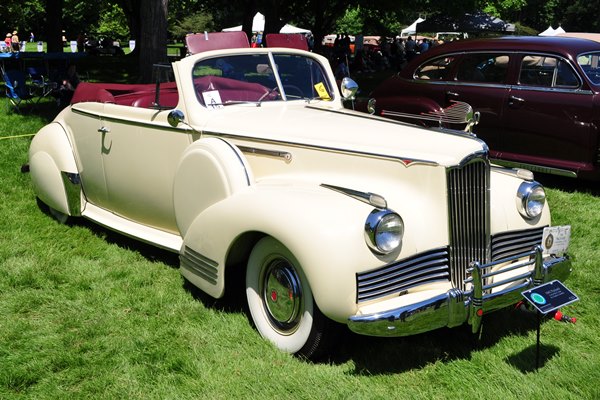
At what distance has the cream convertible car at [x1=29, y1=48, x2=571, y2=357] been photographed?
10.3 ft

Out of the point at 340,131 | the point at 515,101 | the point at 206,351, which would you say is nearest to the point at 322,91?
the point at 340,131

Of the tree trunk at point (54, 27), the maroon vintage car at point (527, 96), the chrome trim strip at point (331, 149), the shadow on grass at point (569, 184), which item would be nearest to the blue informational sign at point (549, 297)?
the chrome trim strip at point (331, 149)

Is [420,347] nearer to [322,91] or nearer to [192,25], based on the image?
[322,91]

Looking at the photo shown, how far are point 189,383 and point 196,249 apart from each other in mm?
926

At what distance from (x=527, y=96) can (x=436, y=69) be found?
1448 mm

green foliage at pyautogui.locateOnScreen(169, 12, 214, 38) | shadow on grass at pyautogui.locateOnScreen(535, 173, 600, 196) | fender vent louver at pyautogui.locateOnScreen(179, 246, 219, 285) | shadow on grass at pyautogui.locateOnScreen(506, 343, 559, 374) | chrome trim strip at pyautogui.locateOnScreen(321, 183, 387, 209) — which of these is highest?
green foliage at pyautogui.locateOnScreen(169, 12, 214, 38)

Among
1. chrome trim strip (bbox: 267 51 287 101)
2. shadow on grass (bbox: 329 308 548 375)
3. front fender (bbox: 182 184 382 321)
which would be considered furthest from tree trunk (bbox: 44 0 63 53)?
shadow on grass (bbox: 329 308 548 375)

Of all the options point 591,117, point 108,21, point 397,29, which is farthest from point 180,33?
point 591,117

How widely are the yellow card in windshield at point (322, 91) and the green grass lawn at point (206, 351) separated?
1.81 meters

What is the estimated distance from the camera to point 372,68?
27.3 m

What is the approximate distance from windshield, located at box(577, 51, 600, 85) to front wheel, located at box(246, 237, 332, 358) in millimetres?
5211

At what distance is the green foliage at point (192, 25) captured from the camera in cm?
5862

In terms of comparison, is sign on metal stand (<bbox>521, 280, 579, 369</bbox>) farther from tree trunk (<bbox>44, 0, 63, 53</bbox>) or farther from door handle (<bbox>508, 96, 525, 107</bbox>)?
tree trunk (<bbox>44, 0, 63, 53</bbox>)

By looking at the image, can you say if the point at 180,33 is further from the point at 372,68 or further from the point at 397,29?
the point at 372,68
